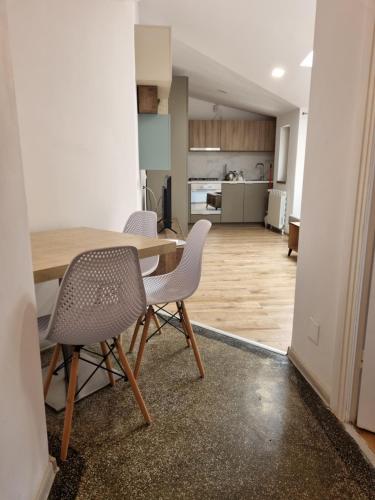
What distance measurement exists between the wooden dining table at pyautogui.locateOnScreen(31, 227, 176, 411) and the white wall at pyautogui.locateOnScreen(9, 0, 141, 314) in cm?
39

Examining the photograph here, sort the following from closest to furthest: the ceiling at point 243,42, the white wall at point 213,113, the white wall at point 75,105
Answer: the white wall at point 75,105 < the ceiling at point 243,42 < the white wall at point 213,113

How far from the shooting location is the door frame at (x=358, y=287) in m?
1.33

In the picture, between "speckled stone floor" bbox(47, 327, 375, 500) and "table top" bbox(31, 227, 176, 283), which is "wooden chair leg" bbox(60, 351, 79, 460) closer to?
"speckled stone floor" bbox(47, 327, 375, 500)

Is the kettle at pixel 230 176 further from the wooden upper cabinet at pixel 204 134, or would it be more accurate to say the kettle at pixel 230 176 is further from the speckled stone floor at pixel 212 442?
the speckled stone floor at pixel 212 442

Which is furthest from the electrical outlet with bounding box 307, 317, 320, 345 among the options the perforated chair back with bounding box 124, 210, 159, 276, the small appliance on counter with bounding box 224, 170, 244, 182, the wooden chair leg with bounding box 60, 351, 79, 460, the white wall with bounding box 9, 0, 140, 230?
the small appliance on counter with bounding box 224, 170, 244, 182

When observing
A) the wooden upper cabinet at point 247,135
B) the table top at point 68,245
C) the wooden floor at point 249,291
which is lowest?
the wooden floor at point 249,291

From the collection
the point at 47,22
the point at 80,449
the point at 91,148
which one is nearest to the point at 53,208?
the point at 91,148

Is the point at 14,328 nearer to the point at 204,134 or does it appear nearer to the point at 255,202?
the point at 255,202

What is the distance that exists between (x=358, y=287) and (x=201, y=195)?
6.17 meters

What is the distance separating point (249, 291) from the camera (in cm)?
340

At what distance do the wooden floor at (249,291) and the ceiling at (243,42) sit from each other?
8.31ft

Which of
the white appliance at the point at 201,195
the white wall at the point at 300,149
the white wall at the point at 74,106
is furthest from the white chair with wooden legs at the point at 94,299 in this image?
the white appliance at the point at 201,195

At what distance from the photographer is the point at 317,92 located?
5.72 ft

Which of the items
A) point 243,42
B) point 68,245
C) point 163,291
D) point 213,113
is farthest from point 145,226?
point 213,113
